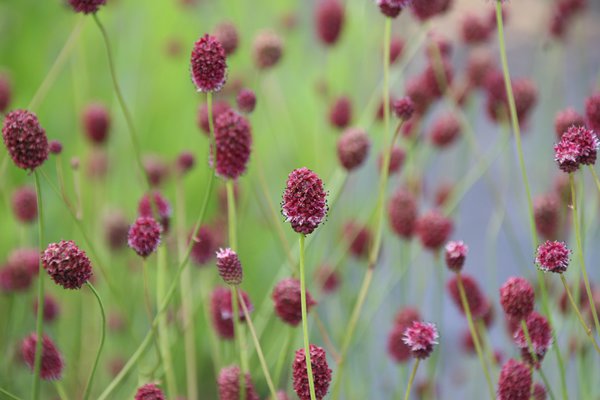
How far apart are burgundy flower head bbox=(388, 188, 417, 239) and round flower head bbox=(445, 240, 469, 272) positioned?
230mm

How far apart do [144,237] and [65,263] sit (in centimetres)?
9

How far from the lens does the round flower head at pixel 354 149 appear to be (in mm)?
829

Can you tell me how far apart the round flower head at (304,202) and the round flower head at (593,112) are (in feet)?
1.00

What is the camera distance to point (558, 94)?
1.65 meters

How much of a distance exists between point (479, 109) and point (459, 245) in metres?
1.37

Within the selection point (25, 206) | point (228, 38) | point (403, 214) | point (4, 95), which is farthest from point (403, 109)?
point (4, 95)

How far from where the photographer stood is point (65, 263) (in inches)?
21.5

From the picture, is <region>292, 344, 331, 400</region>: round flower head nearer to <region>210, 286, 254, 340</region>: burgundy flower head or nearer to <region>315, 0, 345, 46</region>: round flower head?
<region>210, 286, 254, 340</region>: burgundy flower head

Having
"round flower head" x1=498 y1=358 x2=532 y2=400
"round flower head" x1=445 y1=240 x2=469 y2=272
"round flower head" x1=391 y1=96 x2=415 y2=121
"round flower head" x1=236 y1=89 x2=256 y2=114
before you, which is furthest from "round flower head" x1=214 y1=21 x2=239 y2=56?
"round flower head" x1=498 y1=358 x2=532 y2=400

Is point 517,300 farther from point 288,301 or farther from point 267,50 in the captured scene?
point 267,50

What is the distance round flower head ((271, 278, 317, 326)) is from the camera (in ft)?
2.13

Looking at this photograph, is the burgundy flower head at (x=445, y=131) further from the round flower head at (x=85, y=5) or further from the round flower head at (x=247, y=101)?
the round flower head at (x=85, y=5)

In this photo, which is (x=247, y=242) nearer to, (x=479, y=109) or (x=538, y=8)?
(x=479, y=109)

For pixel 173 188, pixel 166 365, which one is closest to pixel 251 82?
pixel 173 188
